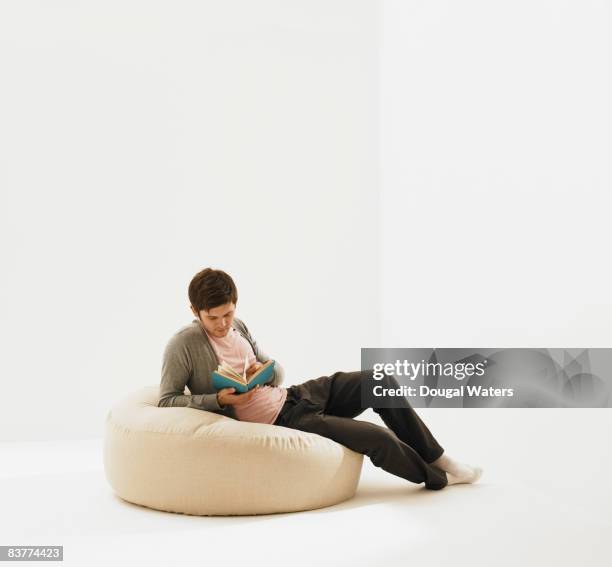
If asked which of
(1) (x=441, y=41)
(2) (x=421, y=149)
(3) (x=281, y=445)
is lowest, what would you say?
(3) (x=281, y=445)

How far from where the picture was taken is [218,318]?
10.6ft

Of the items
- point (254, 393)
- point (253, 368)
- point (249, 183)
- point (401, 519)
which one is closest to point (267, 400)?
point (254, 393)

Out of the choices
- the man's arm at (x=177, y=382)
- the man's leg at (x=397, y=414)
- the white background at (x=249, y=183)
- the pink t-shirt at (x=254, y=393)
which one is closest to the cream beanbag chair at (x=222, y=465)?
the man's arm at (x=177, y=382)

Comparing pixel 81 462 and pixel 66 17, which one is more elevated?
pixel 66 17

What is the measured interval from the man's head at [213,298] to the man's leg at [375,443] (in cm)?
50

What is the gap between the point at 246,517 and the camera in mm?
3051

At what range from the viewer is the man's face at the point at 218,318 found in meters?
3.22

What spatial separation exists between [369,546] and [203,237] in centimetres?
289

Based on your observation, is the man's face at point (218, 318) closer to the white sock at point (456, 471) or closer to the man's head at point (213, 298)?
the man's head at point (213, 298)

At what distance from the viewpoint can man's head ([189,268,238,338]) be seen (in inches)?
126

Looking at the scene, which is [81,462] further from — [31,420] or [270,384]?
[270,384]

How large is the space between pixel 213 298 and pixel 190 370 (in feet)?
1.00

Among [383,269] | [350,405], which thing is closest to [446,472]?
[350,405]

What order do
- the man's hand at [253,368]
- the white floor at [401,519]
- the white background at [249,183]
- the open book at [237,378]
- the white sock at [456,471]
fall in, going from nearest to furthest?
the white floor at [401,519] → the open book at [237,378] → the man's hand at [253,368] → the white sock at [456,471] → the white background at [249,183]
